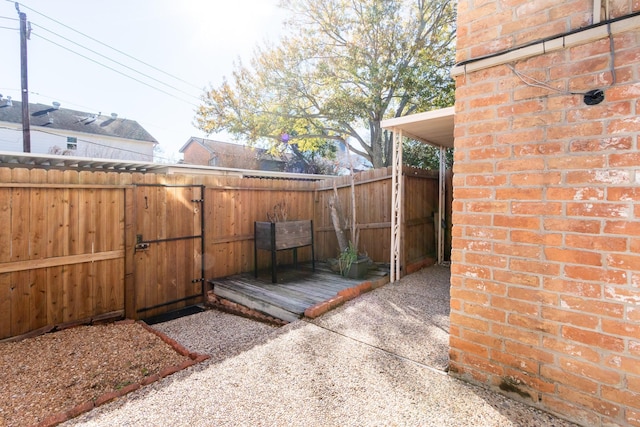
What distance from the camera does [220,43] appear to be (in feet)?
38.6

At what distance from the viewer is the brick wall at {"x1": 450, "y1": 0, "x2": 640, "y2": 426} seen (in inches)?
60.9

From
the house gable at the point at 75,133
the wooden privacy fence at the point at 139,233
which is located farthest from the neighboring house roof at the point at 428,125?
the house gable at the point at 75,133

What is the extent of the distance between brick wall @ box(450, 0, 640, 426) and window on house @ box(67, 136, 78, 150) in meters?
23.2

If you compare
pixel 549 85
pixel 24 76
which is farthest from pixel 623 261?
pixel 24 76

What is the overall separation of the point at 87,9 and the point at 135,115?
40.8 ft

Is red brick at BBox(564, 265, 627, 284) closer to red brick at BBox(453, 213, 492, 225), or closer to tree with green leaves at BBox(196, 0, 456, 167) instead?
red brick at BBox(453, 213, 492, 225)

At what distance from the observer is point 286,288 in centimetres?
474

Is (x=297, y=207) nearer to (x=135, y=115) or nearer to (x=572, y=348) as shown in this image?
(x=572, y=348)

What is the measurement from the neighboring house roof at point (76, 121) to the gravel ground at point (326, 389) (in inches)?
885

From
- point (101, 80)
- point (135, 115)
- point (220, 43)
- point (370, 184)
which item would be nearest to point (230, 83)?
point (220, 43)

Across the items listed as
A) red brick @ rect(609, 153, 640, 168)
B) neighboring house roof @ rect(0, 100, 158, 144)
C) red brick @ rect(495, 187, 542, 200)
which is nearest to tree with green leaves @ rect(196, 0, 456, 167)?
red brick @ rect(495, 187, 542, 200)

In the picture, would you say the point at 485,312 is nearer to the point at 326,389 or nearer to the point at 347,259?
the point at 326,389

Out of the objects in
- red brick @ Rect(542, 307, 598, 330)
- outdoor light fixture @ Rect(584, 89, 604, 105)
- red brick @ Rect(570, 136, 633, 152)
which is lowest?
red brick @ Rect(542, 307, 598, 330)

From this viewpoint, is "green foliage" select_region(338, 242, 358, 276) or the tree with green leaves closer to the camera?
"green foliage" select_region(338, 242, 358, 276)
